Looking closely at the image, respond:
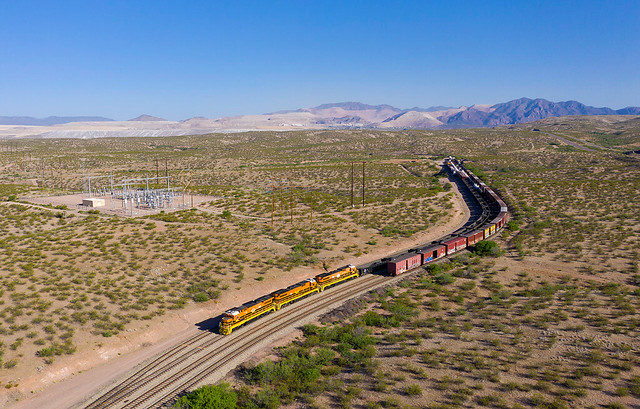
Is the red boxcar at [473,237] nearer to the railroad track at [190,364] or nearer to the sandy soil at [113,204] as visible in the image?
the railroad track at [190,364]

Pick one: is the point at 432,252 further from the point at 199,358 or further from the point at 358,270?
the point at 199,358

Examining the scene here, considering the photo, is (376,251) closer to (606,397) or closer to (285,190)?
(606,397)

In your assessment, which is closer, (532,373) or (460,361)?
(532,373)

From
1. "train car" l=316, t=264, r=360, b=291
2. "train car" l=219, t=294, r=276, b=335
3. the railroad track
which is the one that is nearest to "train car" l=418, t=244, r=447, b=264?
"train car" l=316, t=264, r=360, b=291

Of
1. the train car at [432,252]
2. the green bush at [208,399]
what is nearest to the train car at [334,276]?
the train car at [432,252]

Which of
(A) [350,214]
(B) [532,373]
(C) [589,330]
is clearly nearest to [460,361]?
(B) [532,373]

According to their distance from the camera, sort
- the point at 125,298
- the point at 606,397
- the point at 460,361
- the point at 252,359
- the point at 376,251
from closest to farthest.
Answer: the point at 606,397, the point at 460,361, the point at 252,359, the point at 125,298, the point at 376,251
